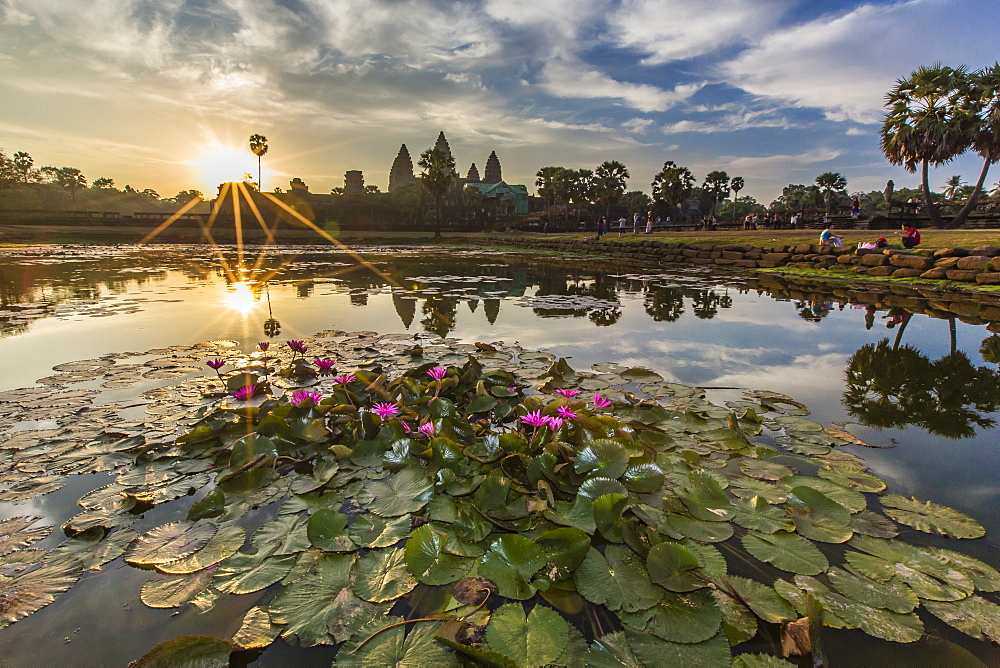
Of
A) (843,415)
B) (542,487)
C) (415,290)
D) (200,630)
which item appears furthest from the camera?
(415,290)

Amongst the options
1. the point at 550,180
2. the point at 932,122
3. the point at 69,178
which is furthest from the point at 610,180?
the point at 69,178

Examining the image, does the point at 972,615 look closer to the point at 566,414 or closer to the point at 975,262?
the point at 566,414

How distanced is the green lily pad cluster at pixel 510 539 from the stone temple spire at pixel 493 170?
99264mm

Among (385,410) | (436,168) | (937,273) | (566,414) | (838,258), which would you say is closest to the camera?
(566,414)

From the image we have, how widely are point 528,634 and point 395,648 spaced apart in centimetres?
42

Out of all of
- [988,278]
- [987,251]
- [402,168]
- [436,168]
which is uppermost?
[402,168]

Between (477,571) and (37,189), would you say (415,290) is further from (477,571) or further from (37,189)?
(37,189)

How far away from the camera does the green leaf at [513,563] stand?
5.29 ft

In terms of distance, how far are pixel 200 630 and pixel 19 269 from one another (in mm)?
18478

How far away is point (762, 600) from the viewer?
1588 millimetres

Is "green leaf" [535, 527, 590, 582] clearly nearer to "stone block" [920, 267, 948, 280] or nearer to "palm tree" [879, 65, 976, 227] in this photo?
"stone block" [920, 267, 948, 280]

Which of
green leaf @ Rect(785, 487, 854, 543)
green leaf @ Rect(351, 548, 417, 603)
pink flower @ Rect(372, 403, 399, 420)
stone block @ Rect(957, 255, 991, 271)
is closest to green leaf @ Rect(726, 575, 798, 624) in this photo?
green leaf @ Rect(785, 487, 854, 543)

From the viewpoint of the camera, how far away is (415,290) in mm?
10258

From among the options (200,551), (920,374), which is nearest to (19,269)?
(200,551)
